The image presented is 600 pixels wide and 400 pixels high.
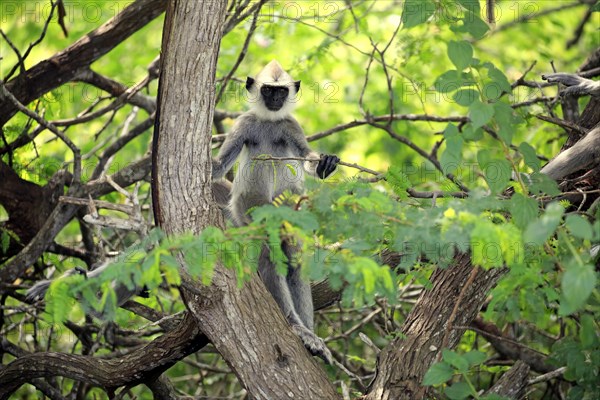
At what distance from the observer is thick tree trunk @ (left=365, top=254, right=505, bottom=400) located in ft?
13.0

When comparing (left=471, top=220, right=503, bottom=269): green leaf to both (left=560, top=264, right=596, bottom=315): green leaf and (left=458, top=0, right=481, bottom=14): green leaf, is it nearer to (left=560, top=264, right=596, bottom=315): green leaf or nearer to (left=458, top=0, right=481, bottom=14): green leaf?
(left=560, top=264, right=596, bottom=315): green leaf

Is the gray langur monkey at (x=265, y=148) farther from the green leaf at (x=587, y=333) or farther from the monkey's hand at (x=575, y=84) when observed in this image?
the green leaf at (x=587, y=333)

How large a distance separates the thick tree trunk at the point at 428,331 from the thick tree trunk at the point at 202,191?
0.38m

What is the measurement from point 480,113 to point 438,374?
1.10 meters

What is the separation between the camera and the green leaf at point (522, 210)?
3.27 metres

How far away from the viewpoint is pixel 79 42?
5.82m

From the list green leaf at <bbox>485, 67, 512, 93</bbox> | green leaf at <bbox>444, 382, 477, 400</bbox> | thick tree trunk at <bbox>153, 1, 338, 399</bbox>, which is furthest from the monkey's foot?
green leaf at <bbox>485, 67, 512, 93</bbox>

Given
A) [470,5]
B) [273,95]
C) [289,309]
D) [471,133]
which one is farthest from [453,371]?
[273,95]

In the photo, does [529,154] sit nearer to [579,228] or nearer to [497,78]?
[497,78]

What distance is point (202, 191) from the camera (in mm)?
3811

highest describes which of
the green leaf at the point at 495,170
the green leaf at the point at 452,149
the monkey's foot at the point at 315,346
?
the green leaf at the point at 452,149

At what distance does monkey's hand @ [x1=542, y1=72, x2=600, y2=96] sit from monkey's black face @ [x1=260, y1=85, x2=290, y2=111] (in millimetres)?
1807

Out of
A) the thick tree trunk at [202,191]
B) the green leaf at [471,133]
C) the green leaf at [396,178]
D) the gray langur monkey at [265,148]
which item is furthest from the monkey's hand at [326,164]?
the green leaf at [471,133]

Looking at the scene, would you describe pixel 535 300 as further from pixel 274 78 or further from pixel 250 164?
pixel 274 78
